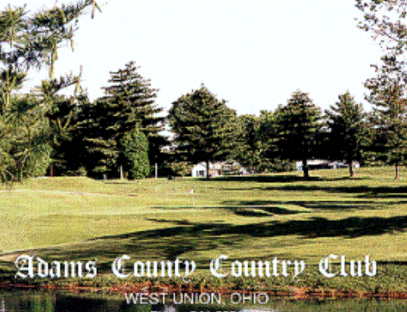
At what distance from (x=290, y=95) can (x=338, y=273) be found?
2468 inches

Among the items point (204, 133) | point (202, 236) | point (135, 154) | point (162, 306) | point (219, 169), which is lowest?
point (162, 306)

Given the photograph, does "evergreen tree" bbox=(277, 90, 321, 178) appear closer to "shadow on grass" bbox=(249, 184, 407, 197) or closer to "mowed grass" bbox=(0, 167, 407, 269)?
"shadow on grass" bbox=(249, 184, 407, 197)

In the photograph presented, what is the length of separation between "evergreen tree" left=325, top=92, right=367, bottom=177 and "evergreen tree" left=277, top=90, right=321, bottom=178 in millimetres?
2700

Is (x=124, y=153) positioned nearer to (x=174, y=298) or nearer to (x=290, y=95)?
(x=290, y=95)

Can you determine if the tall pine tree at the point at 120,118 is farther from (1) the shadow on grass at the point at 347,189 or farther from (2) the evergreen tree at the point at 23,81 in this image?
(2) the evergreen tree at the point at 23,81

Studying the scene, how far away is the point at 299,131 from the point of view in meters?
77.6

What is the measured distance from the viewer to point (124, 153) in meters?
76.1

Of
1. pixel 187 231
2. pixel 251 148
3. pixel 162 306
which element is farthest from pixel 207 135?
pixel 162 306

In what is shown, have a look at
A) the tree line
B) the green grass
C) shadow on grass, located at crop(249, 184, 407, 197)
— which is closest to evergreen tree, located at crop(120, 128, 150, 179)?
the tree line

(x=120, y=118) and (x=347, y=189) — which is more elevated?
(x=120, y=118)

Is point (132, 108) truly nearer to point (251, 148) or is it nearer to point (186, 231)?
point (251, 148)

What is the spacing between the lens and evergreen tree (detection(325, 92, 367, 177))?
73875 millimetres

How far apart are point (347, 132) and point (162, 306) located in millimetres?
61472

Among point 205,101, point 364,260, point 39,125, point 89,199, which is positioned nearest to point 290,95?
point 205,101
